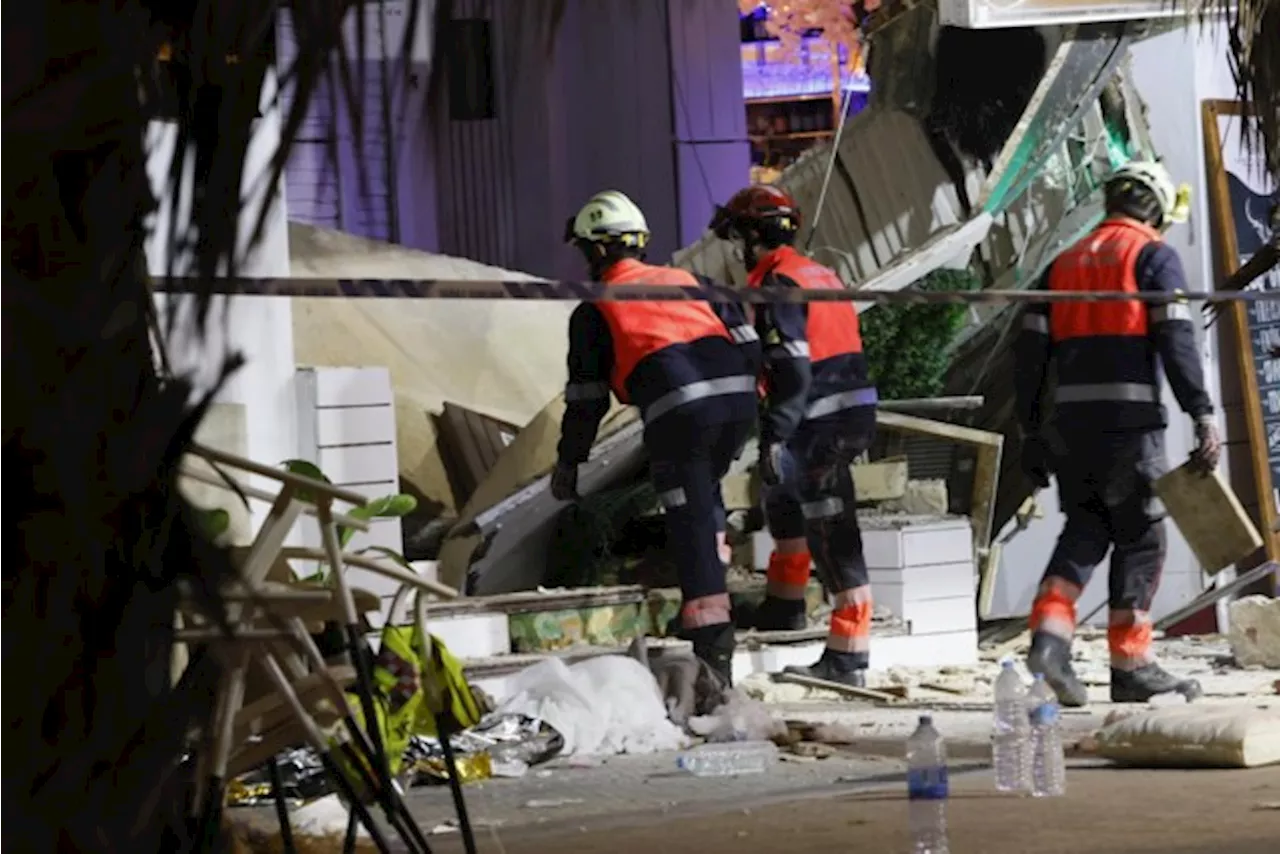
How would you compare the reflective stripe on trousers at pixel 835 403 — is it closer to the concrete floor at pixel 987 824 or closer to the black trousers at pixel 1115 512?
the black trousers at pixel 1115 512

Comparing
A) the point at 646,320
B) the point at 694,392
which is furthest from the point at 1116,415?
the point at 646,320

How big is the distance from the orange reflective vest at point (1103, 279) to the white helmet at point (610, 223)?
160 centimetres

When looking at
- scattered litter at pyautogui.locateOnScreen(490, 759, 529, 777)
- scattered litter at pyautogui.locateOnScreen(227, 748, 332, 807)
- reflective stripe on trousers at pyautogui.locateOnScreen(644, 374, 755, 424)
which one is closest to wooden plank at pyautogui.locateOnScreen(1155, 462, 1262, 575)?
reflective stripe on trousers at pyautogui.locateOnScreen(644, 374, 755, 424)

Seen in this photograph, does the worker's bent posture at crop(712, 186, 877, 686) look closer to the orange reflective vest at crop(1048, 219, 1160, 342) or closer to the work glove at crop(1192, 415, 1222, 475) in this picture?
the orange reflective vest at crop(1048, 219, 1160, 342)

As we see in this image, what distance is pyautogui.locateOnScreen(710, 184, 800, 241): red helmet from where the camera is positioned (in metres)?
9.96

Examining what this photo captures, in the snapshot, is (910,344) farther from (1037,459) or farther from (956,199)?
(1037,459)

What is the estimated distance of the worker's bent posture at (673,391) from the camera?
8945mm

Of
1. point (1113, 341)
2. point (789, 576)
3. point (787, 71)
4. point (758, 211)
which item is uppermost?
point (787, 71)

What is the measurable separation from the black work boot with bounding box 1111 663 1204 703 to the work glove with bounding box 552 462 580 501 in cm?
219

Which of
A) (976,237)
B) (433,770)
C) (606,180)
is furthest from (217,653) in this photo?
(606,180)

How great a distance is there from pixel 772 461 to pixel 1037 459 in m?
1.04

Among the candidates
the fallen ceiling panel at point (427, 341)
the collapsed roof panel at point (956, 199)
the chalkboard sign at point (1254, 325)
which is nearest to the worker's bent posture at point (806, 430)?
the collapsed roof panel at point (956, 199)

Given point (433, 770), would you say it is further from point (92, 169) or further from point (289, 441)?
point (92, 169)

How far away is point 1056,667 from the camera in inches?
357
